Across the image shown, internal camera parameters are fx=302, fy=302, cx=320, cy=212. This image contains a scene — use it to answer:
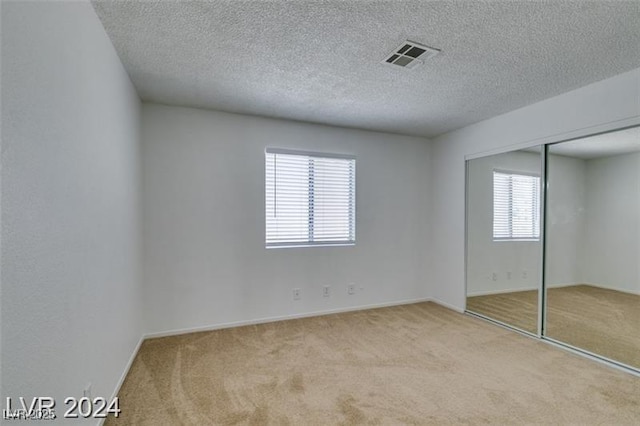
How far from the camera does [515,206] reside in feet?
11.9

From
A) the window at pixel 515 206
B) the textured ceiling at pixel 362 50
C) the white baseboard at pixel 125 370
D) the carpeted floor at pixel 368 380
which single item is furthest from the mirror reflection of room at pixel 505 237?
the white baseboard at pixel 125 370

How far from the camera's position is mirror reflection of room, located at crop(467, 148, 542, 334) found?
336 cm

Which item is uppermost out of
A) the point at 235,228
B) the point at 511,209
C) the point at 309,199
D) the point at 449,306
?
the point at 309,199

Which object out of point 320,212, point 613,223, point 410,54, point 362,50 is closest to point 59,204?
point 362,50

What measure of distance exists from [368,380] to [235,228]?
7.05ft

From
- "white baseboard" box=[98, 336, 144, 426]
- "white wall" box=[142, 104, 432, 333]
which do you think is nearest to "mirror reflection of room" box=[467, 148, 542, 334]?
"white wall" box=[142, 104, 432, 333]

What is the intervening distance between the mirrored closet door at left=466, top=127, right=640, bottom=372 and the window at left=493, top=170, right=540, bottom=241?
12 millimetres

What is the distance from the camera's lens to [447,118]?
377 cm

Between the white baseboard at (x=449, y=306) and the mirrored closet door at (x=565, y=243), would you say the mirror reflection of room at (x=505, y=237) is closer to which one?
the mirrored closet door at (x=565, y=243)

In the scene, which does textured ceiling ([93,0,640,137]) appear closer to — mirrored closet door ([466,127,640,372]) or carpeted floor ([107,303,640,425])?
mirrored closet door ([466,127,640,372])

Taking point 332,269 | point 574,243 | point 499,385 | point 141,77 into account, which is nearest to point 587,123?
point 574,243

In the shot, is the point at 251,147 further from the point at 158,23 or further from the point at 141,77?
the point at 158,23

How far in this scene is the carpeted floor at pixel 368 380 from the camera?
6.49ft

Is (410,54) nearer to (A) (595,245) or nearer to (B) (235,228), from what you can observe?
(B) (235,228)
